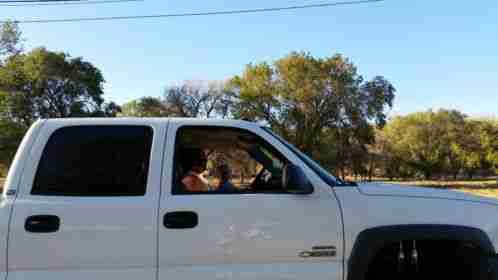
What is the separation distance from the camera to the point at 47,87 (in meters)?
32.0

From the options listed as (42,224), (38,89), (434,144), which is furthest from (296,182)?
(434,144)

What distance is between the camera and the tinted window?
2.99 m

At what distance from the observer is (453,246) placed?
337cm

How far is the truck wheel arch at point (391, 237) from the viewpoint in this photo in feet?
9.70

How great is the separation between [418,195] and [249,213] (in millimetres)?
1316

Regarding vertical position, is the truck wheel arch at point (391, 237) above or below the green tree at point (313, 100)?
below

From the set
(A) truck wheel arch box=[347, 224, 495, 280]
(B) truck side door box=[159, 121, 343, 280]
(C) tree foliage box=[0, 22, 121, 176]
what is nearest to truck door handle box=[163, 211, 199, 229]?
(B) truck side door box=[159, 121, 343, 280]

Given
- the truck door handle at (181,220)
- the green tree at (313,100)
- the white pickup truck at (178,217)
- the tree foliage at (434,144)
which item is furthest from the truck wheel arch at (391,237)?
the tree foliage at (434,144)

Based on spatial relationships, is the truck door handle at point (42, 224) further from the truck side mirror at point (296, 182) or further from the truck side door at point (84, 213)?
the truck side mirror at point (296, 182)

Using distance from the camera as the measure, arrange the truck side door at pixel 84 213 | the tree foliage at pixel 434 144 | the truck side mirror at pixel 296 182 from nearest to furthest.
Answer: the truck side door at pixel 84 213
the truck side mirror at pixel 296 182
the tree foliage at pixel 434 144

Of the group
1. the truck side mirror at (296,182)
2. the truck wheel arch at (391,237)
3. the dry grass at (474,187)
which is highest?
the truck side mirror at (296,182)

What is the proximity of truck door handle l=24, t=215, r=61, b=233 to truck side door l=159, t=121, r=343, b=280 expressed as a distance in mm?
712

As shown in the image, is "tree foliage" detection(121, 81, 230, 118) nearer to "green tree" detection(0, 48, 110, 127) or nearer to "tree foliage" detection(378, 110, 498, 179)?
"green tree" detection(0, 48, 110, 127)

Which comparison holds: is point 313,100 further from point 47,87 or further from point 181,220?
point 181,220
